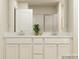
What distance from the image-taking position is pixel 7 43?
4.36 m

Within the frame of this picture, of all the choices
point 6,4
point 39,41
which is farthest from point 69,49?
point 6,4

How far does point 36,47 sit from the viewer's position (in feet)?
14.3

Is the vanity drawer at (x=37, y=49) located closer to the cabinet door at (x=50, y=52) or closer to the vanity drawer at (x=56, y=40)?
the cabinet door at (x=50, y=52)

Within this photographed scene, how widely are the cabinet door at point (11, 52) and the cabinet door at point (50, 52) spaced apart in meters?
0.80

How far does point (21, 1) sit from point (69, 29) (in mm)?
1587

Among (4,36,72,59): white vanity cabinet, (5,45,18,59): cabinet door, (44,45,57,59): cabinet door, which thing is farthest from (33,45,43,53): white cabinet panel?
(5,45,18,59): cabinet door

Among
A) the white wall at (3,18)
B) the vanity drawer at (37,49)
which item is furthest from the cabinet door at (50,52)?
the white wall at (3,18)

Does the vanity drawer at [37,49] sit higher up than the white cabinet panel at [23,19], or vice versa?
the white cabinet panel at [23,19]

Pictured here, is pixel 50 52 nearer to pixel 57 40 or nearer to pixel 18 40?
pixel 57 40

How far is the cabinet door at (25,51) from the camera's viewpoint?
438cm

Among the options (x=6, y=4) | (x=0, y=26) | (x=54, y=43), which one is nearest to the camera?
(x=0, y=26)

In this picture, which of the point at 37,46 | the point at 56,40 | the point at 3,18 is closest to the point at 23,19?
the point at 3,18

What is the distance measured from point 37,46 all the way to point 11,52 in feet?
2.34

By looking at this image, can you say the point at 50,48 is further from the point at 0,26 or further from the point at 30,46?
the point at 0,26
